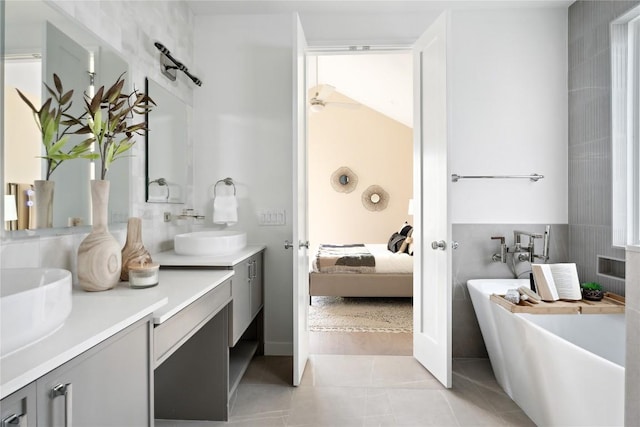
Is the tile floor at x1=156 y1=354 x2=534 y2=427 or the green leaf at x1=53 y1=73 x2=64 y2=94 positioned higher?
the green leaf at x1=53 y1=73 x2=64 y2=94

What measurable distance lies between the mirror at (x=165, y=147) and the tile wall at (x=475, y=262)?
6.69 feet

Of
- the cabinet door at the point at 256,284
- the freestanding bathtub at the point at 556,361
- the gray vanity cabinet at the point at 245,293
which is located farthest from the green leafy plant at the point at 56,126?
the freestanding bathtub at the point at 556,361

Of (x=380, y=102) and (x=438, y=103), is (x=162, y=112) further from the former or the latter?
(x=380, y=102)

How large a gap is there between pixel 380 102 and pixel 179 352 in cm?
511

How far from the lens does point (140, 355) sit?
3.64 feet

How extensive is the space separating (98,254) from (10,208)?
0.97 ft

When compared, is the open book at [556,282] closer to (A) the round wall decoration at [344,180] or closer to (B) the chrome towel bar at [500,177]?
(B) the chrome towel bar at [500,177]

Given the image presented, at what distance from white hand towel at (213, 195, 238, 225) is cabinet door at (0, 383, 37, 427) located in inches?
80.5

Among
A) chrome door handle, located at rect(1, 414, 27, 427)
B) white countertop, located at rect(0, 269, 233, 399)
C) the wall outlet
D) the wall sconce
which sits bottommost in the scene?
chrome door handle, located at rect(1, 414, 27, 427)

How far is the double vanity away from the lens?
2.48 feet

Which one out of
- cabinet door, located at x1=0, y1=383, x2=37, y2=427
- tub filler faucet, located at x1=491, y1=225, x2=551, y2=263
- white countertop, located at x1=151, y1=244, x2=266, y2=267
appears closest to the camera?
cabinet door, located at x1=0, y1=383, x2=37, y2=427

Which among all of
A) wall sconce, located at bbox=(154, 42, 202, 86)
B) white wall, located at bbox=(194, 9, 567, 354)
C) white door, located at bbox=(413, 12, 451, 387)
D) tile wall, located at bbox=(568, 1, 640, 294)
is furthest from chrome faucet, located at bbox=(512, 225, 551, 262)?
wall sconce, located at bbox=(154, 42, 202, 86)

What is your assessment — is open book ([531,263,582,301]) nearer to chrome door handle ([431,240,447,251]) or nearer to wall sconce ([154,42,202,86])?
chrome door handle ([431,240,447,251])

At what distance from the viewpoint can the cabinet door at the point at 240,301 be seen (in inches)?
78.6
